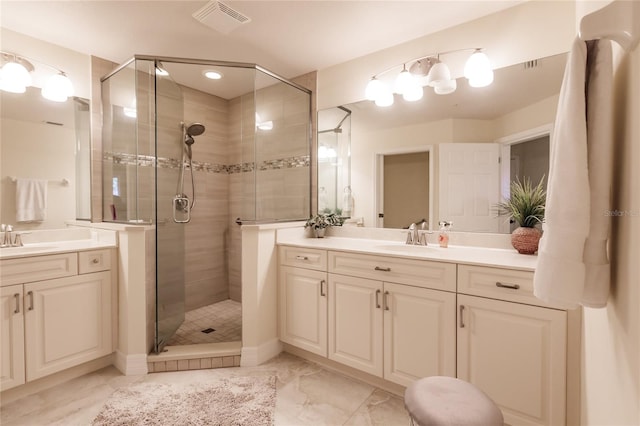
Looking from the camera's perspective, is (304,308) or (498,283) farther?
(304,308)

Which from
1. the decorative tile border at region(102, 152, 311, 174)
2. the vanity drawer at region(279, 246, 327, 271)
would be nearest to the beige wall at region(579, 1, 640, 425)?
the vanity drawer at region(279, 246, 327, 271)

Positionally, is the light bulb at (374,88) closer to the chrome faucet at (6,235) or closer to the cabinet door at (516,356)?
the cabinet door at (516,356)

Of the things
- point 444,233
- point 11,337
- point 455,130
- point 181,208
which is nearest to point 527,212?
point 444,233

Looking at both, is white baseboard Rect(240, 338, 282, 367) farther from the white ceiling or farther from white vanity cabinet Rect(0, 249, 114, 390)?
the white ceiling

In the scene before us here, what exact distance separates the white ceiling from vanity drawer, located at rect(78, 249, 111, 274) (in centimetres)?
158

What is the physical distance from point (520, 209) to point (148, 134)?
2692mm

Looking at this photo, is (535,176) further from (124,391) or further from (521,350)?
(124,391)

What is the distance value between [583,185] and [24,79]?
3.17 metres

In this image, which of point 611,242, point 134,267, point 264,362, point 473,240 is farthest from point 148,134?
point 611,242

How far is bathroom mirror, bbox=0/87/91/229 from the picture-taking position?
2094 mm

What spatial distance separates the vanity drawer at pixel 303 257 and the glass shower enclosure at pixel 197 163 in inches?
12.8

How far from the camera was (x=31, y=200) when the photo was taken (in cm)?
219

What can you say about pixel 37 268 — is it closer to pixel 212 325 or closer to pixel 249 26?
pixel 212 325

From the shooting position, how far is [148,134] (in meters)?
2.35
